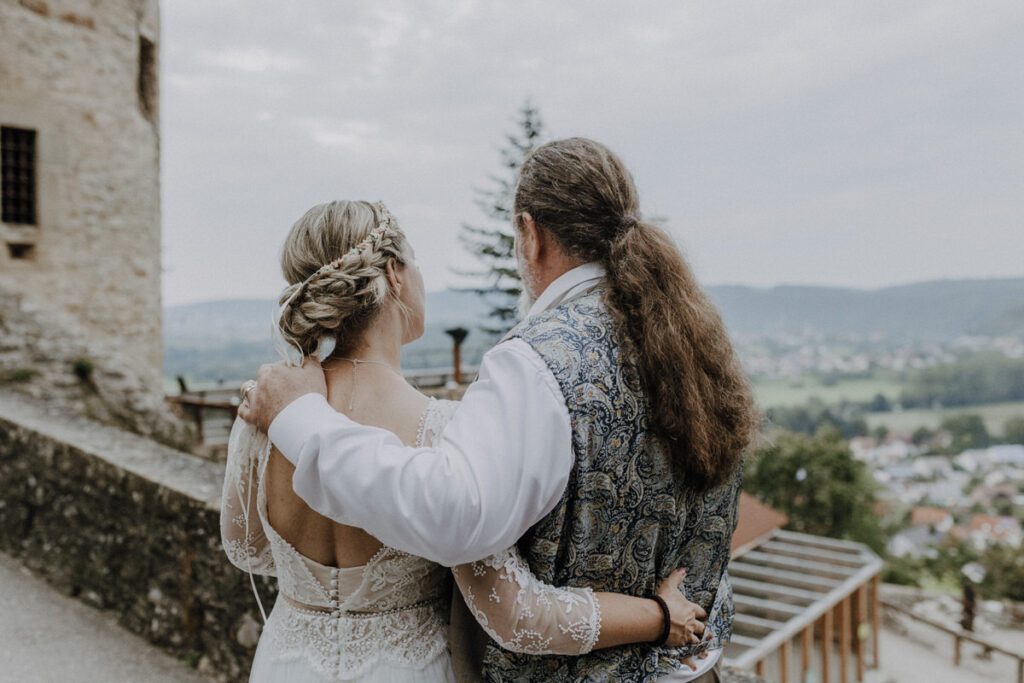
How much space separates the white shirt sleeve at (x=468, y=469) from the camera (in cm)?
118

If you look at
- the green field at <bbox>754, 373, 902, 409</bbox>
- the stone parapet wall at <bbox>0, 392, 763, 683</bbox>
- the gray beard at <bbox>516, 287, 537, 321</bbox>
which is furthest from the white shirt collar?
the green field at <bbox>754, 373, 902, 409</bbox>

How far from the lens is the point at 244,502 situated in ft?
5.45

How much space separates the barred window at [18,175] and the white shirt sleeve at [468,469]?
1077 cm

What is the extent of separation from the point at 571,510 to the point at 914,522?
41.4 metres

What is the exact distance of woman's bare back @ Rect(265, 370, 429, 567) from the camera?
4.83 ft

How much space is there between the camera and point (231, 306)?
21.1 metres

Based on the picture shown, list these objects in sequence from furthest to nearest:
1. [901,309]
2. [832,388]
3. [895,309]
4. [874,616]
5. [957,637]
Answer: [895,309]
[901,309]
[832,388]
[957,637]
[874,616]

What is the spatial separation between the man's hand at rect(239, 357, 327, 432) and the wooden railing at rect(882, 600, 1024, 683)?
48.8ft

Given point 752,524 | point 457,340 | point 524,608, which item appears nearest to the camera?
point 524,608

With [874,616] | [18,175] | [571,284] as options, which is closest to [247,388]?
[571,284]

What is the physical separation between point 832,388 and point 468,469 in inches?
3513

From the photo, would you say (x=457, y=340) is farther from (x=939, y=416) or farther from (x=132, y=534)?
(x=939, y=416)

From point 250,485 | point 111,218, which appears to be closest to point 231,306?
point 111,218

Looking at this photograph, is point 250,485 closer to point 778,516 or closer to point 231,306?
point 778,516
